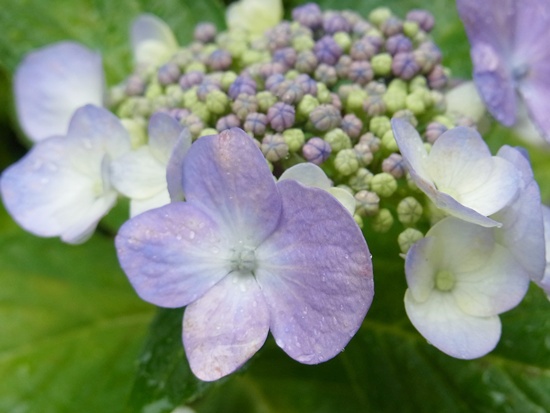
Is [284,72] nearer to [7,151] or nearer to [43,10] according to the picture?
[43,10]

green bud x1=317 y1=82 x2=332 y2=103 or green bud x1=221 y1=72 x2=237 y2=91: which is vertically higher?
green bud x1=221 y1=72 x2=237 y2=91

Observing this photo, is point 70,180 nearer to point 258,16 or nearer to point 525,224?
point 258,16

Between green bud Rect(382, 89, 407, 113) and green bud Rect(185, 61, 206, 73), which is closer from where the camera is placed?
green bud Rect(382, 89, 407, 113)

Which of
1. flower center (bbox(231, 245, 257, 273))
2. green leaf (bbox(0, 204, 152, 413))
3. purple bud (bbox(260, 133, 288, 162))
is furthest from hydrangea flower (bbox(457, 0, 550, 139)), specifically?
green leaf (bbox(0, 204, 152, 413))

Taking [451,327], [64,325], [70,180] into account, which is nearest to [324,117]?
[451,327]

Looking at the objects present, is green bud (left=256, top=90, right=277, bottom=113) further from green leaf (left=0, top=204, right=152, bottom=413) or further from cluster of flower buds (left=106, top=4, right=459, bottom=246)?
green leaf (left=0, top=204, right=152, bottom=413)

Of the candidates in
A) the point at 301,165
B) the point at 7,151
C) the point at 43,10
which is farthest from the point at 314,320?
the point at 7,151

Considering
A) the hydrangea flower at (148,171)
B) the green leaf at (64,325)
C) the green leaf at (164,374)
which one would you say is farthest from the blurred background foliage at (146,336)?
the hydrangea flower at (148,171)
